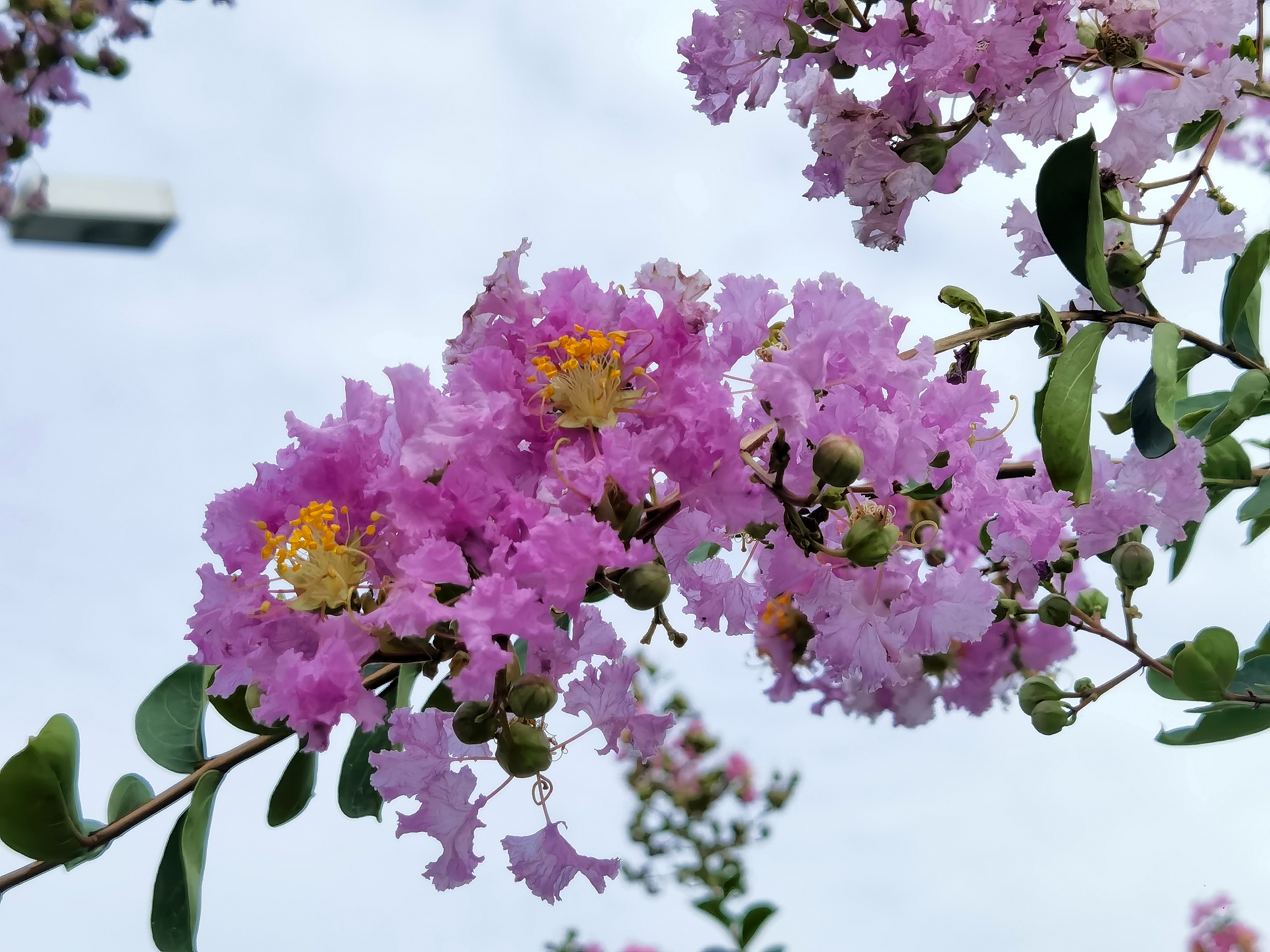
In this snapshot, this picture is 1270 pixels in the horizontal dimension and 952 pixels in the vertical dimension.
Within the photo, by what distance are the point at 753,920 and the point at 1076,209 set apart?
139 centimetres

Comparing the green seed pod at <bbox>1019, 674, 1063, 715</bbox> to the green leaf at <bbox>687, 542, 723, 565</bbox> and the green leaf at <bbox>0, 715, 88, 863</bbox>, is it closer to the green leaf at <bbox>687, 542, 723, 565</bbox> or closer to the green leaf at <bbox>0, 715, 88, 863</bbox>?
the green leaf at <bbox>687, 542, 723, 565</bbox>

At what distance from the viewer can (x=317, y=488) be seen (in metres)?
0.88

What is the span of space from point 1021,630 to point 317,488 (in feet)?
5.64

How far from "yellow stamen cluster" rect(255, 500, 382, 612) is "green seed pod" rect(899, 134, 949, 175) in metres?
0.64

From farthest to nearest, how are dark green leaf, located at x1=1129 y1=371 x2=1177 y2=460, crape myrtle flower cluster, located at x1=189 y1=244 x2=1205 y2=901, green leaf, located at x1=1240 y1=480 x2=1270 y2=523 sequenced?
1. green leaf, located at x1=1240 y1=480 x2=1270 y2=523
2. dark green leaf, located at x1=1129 y1=371 x2=1177 y2=460
3. crape myrtle flower cluster, located at x1=189 y1=244 x2=1205 y2=901

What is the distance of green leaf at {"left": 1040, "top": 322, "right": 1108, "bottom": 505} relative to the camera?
3.10 feet

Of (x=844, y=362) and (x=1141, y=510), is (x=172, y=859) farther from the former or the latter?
(x=1141, y=510)

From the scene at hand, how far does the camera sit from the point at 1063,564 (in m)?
1.35

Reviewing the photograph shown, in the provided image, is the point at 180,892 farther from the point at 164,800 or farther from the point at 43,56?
Result: the point at 43,56

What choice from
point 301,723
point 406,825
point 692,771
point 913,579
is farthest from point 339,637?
point 692,771

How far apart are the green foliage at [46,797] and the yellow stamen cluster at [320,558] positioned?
262 millimetres

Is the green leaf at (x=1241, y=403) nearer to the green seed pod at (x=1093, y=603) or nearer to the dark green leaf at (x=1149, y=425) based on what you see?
the dark green leaf at (x=1149, y=425)

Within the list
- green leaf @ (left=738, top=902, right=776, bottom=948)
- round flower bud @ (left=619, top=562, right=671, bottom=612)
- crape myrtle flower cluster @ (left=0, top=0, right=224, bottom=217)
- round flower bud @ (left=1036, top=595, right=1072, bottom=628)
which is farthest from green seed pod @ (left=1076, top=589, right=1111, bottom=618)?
crape myrtle flower cluster @ (left=0, top=0, right=224, bottom=217)

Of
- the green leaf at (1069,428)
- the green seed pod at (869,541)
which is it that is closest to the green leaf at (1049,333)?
the green leaf at (1069,428)
